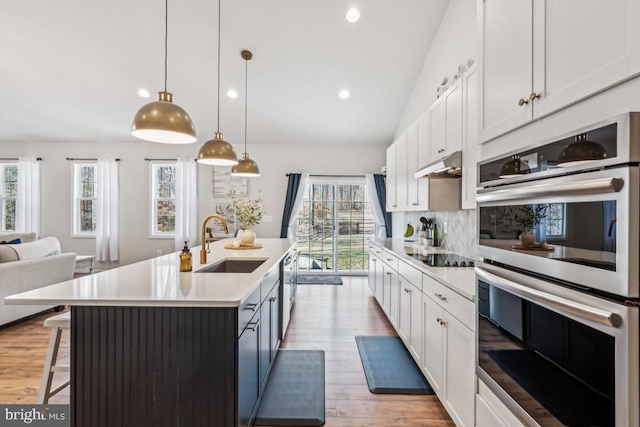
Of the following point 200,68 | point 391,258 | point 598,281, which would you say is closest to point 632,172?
point 598,281

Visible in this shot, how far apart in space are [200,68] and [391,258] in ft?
11.6

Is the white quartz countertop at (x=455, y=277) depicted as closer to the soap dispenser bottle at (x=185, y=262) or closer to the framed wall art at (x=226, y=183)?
the soap dispenser bottle at (x=185, y=262)

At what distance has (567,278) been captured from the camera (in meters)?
0.83


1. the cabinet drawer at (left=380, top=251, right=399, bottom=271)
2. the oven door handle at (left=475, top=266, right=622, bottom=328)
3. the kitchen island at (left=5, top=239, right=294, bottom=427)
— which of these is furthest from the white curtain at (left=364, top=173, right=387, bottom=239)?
the kitchen island at (left=5, top=239, right=294, bottom=427)

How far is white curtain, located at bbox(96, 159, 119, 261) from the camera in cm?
561

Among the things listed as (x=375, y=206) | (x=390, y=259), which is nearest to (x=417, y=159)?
(x=390, y=259)

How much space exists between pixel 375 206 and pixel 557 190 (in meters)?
4.80

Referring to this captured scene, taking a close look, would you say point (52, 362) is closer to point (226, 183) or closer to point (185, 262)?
point (185, 262)

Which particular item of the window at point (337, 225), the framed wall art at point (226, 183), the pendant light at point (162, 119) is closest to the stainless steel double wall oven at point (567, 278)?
the pendant light at point (162, 119)

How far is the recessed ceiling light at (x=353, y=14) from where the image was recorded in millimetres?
3053

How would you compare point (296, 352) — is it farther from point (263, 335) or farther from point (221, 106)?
point (221, 106)

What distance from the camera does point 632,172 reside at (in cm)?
65

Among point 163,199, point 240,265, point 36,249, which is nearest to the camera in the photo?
point 240,265

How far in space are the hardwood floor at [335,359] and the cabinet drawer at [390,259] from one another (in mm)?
726
